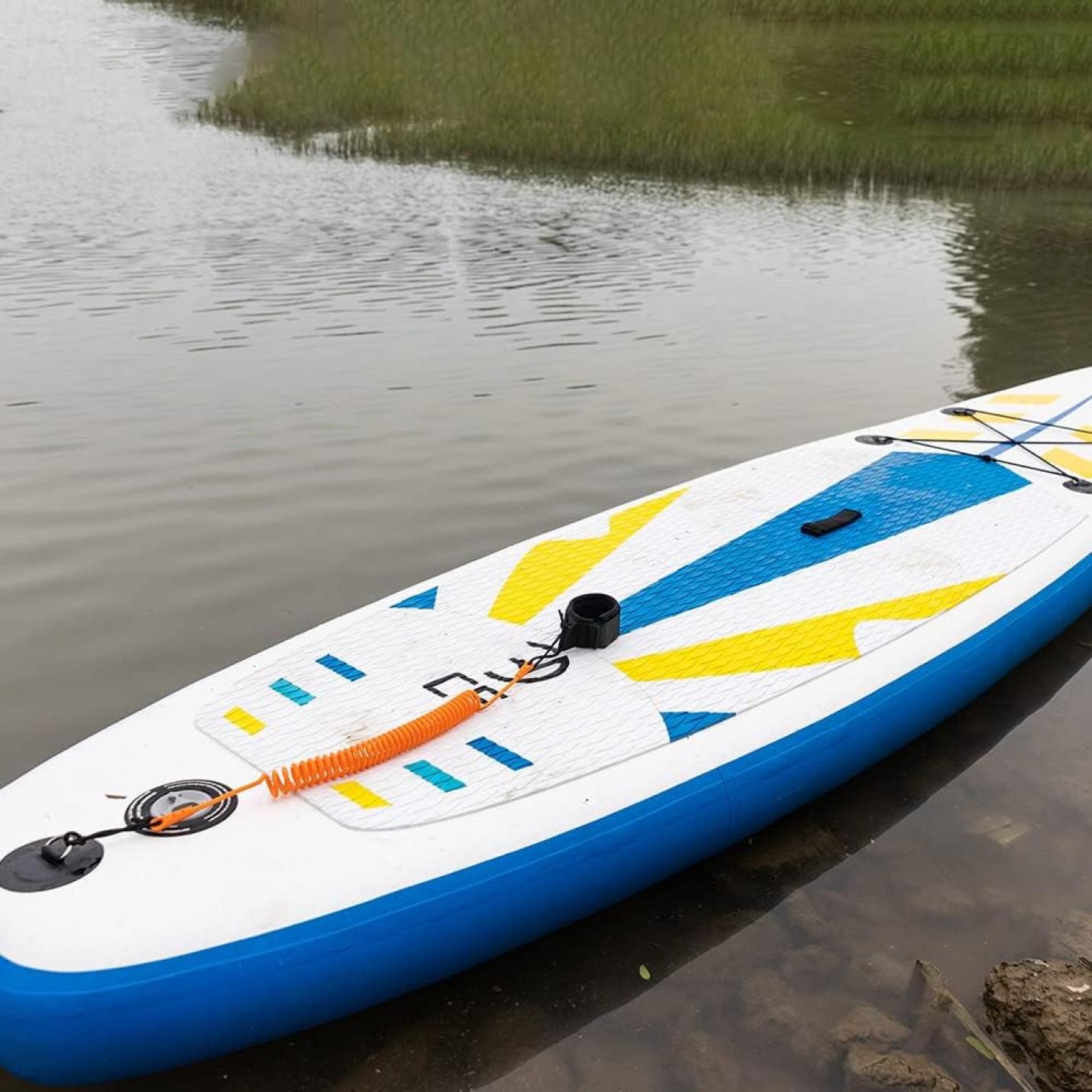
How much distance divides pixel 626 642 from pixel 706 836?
643 millimetres

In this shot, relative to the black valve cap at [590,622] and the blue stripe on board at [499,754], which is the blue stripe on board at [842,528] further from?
the blue stripe on board at [499,754]

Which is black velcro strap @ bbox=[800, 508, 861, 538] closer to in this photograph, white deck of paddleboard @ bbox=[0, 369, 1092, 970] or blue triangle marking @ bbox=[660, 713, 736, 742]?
white deck of paddleboard @ bbox=[0, 369, 1092, 970]

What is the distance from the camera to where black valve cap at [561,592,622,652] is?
3.14 metres

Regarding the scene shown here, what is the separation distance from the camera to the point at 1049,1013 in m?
2.44

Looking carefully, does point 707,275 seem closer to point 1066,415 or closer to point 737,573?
point 1066,415

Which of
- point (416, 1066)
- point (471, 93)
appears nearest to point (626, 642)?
point (416, 1066)

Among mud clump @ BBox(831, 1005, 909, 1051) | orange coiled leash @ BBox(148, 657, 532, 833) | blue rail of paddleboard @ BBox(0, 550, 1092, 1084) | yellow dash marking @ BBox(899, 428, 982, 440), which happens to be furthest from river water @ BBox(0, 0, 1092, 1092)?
yellow dash marking @ BBox(899, 428, 982, 440)

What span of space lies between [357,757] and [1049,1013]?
1.74m

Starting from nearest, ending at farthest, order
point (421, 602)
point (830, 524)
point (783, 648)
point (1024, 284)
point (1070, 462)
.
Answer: point (783, 648), point (421, 602), point (830, 524), point (1070, 462), point (1024, 284)

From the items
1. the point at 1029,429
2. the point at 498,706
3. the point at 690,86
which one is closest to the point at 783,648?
the point at 498,706

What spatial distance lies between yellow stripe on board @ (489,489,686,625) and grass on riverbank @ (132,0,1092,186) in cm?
936

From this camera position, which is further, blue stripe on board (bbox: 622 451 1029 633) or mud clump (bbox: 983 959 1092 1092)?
blue stripe on board (bbox: 622 451 1029 633)

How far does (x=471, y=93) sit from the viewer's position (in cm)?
1492

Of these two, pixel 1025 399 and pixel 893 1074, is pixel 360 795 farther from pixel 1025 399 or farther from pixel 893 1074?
pixel 1025 399
